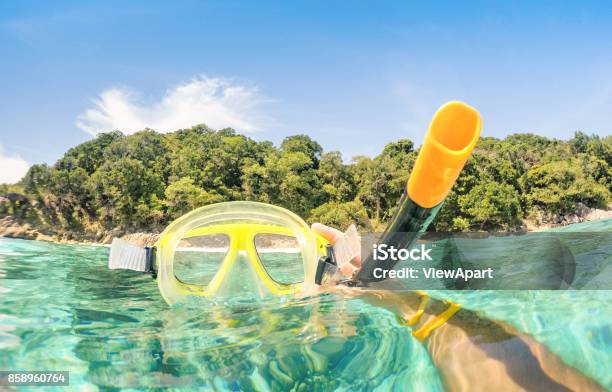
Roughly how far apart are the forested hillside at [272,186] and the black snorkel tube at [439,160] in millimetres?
21184

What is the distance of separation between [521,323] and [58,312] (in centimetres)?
248

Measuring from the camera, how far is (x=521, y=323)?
6.16ft

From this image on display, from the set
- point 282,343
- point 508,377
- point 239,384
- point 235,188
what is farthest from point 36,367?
point 235,188

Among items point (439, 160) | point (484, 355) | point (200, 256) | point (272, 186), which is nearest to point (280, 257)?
point (200, 256)

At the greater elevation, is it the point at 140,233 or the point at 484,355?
the point at 484,355

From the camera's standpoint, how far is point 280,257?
18.7 ft

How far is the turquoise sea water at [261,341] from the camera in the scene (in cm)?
145

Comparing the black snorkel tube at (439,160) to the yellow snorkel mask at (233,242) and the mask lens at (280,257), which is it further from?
the mask lens at (280,257)

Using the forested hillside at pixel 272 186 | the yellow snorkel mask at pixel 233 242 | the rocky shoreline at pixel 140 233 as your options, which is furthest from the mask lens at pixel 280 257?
the forested hillside at pixel 272 186

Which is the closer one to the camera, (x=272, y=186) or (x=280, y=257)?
(x=280, y=257)

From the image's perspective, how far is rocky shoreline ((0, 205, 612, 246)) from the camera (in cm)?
2056

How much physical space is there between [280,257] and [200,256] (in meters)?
1.69

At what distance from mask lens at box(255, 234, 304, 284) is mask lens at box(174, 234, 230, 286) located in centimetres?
26

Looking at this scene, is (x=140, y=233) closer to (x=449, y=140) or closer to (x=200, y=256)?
(x=200, y=256)
